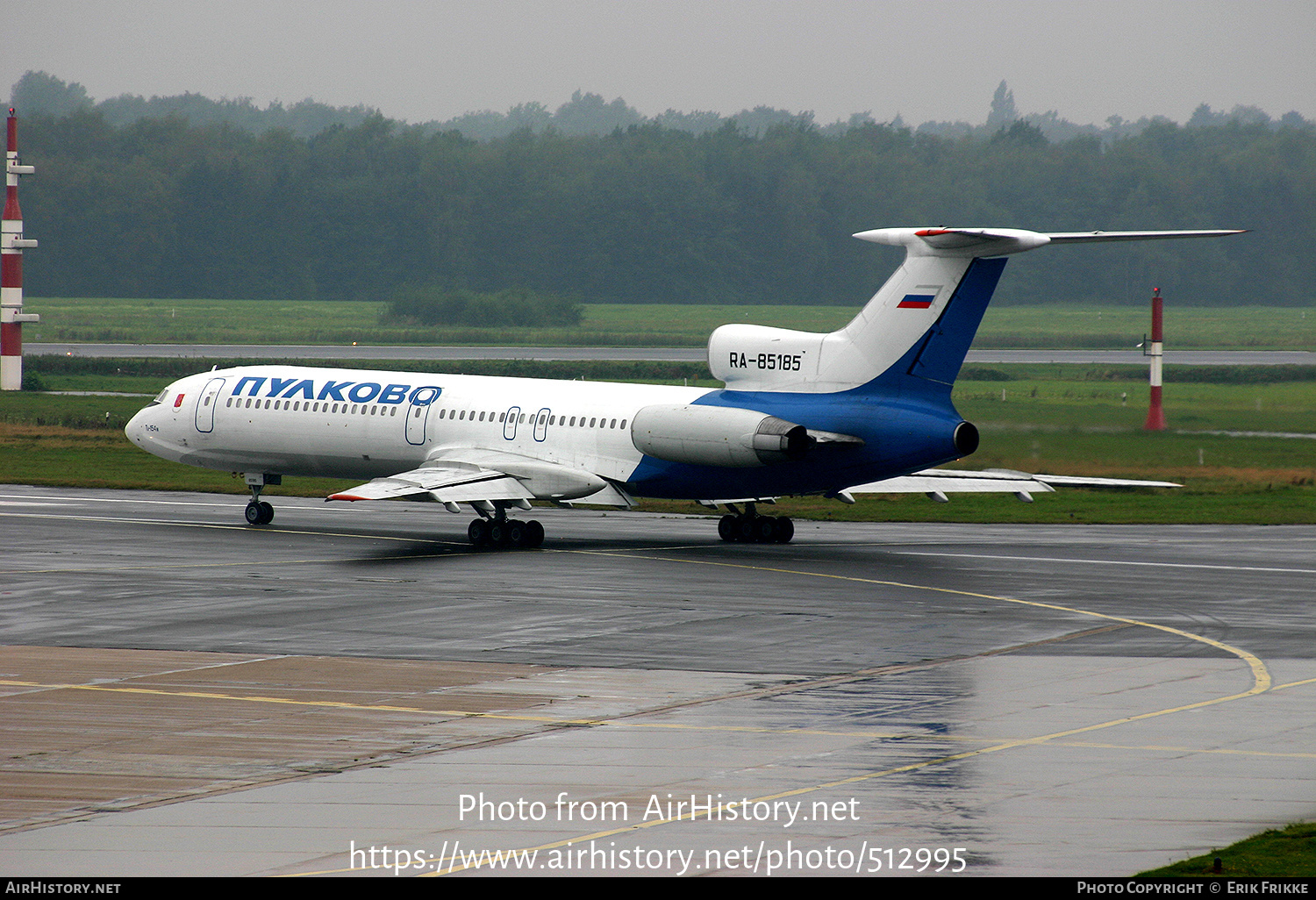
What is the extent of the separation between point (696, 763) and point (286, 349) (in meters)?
95.5

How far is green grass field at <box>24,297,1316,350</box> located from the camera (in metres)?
108

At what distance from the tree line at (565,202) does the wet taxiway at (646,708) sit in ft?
318

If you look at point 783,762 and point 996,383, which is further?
point 996,383

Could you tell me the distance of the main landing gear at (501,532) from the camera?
36.8 metres

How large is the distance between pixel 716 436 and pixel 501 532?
5.51m

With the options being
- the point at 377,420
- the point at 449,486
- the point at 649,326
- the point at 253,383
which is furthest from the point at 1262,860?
the point at 649,326

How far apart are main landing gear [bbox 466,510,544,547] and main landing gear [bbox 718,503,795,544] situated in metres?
4.63

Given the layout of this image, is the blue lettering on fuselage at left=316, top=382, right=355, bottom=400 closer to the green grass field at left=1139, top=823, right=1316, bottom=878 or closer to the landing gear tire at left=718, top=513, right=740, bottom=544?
the landing gear tire at left=718, top=513, right=740, bottom=544

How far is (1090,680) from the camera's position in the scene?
21078mm

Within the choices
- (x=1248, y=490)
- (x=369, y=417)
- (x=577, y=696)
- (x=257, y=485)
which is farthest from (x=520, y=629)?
(x=1248, y=490)

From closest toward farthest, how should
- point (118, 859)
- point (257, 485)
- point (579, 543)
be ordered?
point (118, 859)
point (579, 543)
point (257, 485)

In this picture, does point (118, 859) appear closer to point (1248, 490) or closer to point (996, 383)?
point (1248, 490)

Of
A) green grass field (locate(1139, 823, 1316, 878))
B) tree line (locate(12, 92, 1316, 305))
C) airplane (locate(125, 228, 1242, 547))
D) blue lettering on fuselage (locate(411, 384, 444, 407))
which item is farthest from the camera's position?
tree line (locate(12, 92, 1316, 305))

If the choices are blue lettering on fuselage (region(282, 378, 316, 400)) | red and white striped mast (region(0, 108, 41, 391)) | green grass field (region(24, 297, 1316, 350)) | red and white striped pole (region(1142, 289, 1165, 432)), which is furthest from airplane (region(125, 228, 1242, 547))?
green grass field (region(24, 297, 1316, 350))
